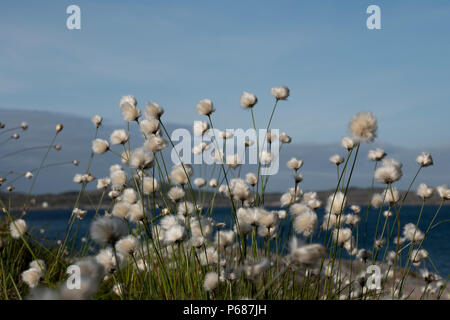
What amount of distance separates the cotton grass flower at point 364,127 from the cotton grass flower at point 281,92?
3.24ft

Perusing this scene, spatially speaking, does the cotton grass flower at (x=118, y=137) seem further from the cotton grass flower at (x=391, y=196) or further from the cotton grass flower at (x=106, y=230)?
the cotton grass flower at (x=391, y=196)

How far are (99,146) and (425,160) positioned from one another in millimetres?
Answer: 2290

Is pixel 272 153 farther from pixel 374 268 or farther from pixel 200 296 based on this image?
pixel 200 296

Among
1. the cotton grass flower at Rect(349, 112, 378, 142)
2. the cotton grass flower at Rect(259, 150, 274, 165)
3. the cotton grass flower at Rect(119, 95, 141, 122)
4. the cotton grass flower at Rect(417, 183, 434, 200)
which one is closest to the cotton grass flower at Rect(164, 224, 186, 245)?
the cotton grass flower at Rect(119, 95, 141, 122)

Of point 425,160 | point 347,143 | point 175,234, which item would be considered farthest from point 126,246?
point 425,160

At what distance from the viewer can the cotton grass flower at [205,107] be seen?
2813 millimetres

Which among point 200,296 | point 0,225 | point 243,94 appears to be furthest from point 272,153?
point 0,225

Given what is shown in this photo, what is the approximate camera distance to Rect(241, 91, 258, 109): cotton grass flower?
295 cm

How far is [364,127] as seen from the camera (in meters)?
2.12

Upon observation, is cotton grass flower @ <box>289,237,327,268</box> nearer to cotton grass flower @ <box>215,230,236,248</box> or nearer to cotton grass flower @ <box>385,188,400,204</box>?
cotton grass flower @ <box>215,230,236,248</box>

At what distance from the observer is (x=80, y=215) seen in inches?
153

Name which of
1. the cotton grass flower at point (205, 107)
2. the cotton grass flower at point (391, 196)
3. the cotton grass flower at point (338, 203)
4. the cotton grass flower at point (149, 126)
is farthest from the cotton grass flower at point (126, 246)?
the cotton grass flower at point (391, 196)

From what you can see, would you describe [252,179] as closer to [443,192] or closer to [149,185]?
[149,185]

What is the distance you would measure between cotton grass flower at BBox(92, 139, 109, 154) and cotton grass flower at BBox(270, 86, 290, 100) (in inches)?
49.2
